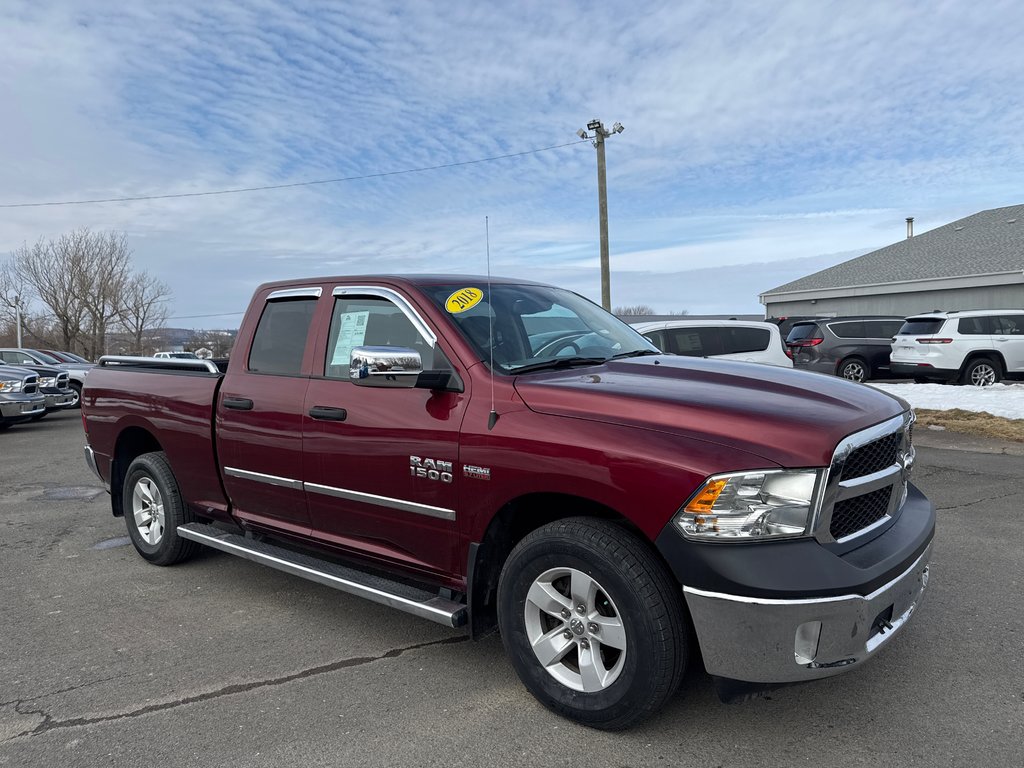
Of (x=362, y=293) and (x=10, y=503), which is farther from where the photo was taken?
(x=10, y=503)

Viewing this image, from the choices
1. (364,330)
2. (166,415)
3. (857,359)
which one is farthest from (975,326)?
(166,415)

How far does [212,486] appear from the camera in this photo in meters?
4.63

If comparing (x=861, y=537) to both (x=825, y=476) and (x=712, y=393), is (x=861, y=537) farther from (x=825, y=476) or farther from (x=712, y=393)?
(x=712, y=393)

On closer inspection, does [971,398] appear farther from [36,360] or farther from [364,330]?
[36,360]

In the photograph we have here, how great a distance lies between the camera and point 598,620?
285 centimetres

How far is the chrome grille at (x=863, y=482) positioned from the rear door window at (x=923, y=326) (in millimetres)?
13398

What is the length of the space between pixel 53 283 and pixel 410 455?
166 ft

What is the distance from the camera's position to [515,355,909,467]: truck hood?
104 inches

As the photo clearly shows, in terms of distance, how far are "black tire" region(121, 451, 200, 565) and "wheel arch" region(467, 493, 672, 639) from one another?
2655mm

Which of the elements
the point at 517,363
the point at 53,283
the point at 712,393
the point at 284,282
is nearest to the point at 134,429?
the point at 284,282

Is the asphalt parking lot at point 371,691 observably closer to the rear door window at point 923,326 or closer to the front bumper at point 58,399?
the rear door window at point 923,326

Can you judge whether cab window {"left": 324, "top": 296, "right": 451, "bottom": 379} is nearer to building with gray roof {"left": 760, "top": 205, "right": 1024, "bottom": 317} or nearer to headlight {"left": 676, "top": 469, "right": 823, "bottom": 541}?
headlight {"left": 676, "top": 469, "right": 823, "bottom": 541}

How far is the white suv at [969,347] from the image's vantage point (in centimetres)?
1467

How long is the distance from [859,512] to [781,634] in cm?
66
